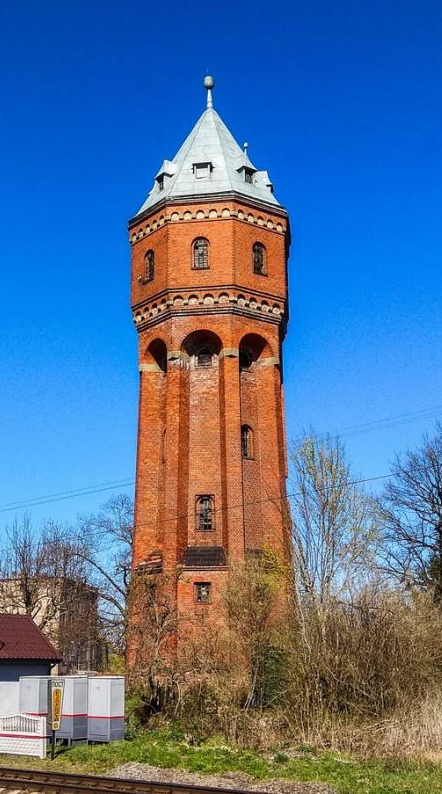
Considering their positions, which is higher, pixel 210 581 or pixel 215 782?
pixel 210 581

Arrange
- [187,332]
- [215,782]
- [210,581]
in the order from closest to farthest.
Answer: [215,782], [210,581], [187,332]

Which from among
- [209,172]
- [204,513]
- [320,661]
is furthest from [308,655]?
[209,172]

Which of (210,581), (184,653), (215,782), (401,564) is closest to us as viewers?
Answer: (215,782)

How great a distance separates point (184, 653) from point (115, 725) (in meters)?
3.45

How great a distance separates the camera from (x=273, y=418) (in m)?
29.4

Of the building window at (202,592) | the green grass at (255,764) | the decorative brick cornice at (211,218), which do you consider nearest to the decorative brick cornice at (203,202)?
the decorative brick cornice at (211,218)

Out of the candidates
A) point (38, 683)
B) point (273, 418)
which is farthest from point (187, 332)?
point (38, 683)

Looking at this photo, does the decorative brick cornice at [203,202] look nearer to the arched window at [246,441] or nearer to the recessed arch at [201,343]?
the recessed arch at [201,343]

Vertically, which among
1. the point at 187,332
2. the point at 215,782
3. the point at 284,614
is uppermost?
the point at 187,332

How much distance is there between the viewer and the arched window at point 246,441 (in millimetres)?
29000

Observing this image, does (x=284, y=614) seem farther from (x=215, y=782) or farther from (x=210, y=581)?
(x=215, y=782)

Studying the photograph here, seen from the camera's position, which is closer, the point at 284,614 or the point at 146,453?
the point at 284,614

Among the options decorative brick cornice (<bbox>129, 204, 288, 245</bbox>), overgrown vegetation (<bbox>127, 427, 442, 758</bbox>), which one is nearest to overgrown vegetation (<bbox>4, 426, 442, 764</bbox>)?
overgrown vegetation (<bbox>127, 427, 442, 758</bbox>)

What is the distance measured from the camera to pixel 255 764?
591 inches
